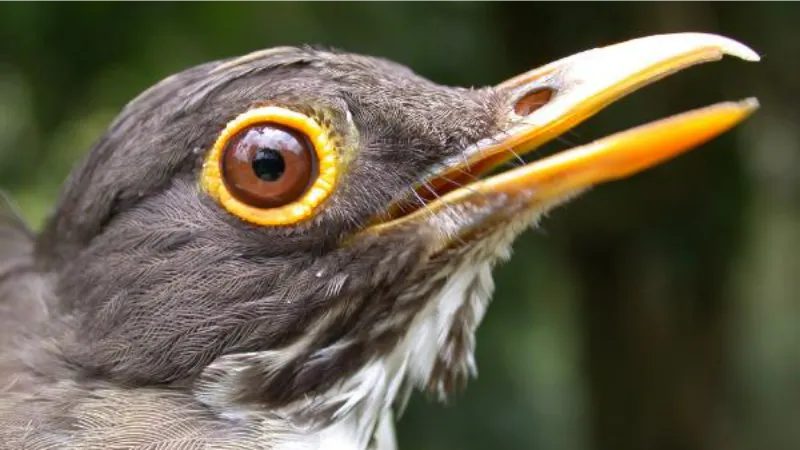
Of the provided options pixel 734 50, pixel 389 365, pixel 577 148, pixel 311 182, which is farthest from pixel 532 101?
pixel 389 365

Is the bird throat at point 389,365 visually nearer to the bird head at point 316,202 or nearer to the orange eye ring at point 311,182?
the bird head at point 316,202

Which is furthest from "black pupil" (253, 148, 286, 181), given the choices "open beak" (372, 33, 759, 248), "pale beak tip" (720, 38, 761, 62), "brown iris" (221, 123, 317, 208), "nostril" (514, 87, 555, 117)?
"pale beak tip" (720, 38, 761, 62)

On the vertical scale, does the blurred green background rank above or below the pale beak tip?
above

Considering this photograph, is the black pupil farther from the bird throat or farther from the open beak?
the bird throat

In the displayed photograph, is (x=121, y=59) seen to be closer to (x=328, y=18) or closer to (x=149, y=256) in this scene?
(x=328, y=18)

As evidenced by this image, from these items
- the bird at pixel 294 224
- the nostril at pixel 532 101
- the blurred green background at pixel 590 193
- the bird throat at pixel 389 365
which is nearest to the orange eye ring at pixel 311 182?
the bird at pixel 294 224

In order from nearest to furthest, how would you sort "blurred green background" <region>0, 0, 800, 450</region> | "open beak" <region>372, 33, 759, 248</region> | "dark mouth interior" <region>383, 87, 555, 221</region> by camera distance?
"open beak" <region>372, 33, 759, 248</region>
"dark mouth interior" <region>383, 87, 555, 221</region>
"blurred green background" <region>0, 0, 800, 450</region>
